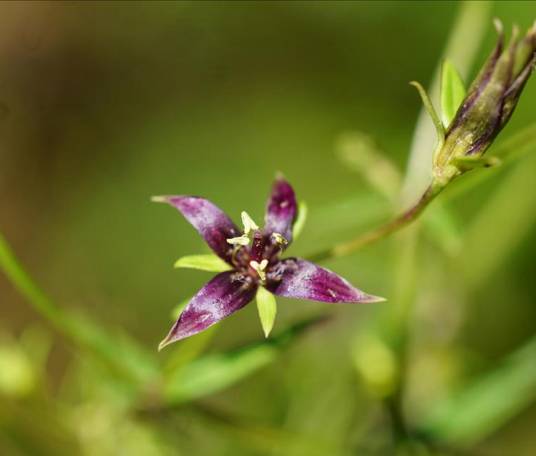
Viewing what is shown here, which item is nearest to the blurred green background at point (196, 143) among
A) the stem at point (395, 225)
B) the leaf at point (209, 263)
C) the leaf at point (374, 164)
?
the leaf at point (374, 164)

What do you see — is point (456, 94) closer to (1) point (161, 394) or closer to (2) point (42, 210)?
(1) point (161, 394)

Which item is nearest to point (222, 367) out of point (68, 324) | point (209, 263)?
point (68, 324)

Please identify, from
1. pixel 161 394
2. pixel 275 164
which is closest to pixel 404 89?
pixel 275 164

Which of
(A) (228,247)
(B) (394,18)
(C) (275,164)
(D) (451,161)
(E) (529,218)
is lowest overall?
(D) (451,161)

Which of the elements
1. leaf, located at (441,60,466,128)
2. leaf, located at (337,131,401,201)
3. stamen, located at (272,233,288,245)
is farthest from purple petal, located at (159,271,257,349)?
leaf, located at (337,131,401,201)

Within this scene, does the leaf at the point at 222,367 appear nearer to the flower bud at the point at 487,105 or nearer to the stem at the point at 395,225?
the stem at the point at 395,225

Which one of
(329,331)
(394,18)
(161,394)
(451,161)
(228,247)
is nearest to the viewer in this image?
(451,161)

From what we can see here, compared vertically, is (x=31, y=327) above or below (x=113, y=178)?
below

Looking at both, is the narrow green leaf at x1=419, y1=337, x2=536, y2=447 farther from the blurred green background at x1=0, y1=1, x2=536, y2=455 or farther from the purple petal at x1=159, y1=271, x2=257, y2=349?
the purple petal at x1=159, y1=271, x2=257, y2=349
